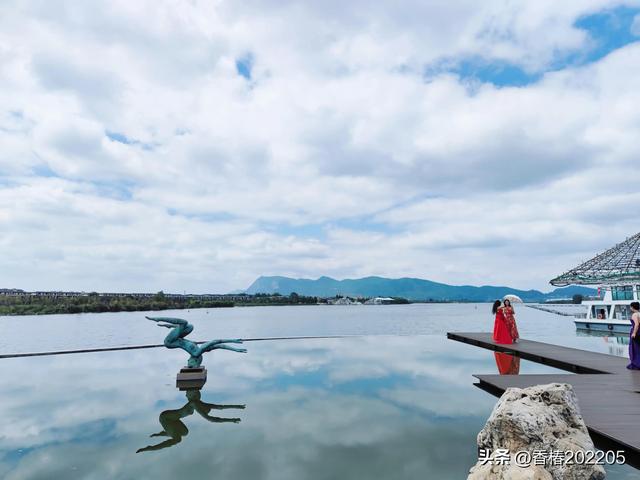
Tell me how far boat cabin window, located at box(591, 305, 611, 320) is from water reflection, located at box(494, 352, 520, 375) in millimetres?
25196

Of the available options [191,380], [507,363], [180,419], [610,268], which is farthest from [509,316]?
[610,268]

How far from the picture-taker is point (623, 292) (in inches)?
1304

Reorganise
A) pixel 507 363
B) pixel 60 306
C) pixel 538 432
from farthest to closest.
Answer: pixel 60 306, pixel 507 363, pixel 538 432

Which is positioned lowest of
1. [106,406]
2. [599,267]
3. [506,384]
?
[106,406]

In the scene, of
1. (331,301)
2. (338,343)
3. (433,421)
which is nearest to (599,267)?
(338,343)

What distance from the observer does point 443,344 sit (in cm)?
1830

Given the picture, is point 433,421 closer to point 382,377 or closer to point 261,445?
point 261,445

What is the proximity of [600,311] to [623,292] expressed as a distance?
264 centimetres

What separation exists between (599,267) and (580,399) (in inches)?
1305

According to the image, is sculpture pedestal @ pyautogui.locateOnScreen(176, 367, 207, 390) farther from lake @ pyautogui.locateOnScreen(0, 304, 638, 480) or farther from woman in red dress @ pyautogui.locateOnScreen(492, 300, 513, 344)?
woman in red dress @ pyautogui.locateOnScreen(492, 300, 513, 344)

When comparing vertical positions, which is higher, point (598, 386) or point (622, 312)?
point (622, 312)

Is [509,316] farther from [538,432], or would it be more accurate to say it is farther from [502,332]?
[538,432]

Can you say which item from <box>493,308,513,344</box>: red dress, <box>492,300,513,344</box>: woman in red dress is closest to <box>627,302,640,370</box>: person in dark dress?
<box>492,300,513,344</box>: woman in red dress

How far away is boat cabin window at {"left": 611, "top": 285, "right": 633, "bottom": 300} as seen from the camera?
32.3 meters
